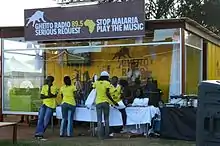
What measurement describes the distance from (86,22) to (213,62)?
6.31m

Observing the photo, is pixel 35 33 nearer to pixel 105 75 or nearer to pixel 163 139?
pixel 105 75

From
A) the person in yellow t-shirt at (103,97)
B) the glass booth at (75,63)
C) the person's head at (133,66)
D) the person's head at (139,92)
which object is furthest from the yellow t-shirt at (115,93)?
the person's head at (133,66)

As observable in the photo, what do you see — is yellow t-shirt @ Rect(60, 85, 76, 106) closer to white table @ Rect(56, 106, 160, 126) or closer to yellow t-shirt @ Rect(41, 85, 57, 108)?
yellow t-shirt @ Rect(41, 85, 57, 108)

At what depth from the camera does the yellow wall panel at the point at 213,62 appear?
734 inches

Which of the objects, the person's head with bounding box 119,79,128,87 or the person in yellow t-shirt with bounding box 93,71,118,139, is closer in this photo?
the person in yellow t-shirt with bounding box 93,71,118,139

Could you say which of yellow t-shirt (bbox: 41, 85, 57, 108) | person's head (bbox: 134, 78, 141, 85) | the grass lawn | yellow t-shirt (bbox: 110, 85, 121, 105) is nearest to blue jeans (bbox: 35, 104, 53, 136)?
yellow t-shirt (bbox: 41, 85, 57, 108)

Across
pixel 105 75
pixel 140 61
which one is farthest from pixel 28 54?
pixel 105 75

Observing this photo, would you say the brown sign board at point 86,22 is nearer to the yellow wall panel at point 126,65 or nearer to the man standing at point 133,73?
the yellow wall panel at point 126,65

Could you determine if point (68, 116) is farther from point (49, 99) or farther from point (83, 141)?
point (83, 141)

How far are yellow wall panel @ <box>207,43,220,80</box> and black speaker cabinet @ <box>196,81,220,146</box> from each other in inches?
524

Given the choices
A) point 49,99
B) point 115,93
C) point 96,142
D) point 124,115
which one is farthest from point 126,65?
point 96,142

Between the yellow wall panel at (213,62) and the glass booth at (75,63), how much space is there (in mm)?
1759

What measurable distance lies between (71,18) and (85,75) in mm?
2489

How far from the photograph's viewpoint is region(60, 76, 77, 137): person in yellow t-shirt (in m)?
13.4
